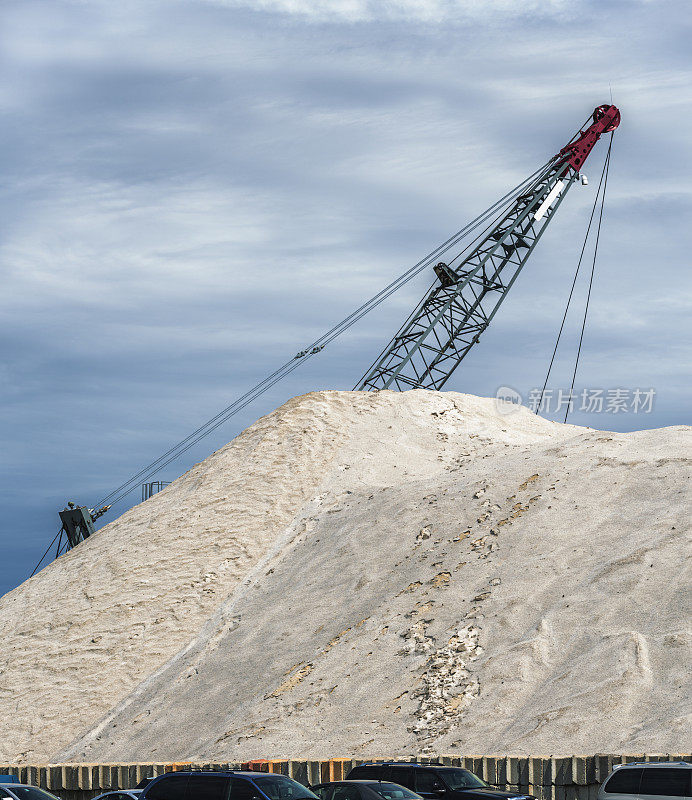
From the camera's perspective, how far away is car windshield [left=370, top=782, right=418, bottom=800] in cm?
1759

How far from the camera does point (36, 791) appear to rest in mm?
19016

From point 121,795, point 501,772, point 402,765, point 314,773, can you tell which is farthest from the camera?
point 314,773

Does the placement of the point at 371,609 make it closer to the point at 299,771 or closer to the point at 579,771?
the point at 299,771

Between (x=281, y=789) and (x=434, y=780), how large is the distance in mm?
3297

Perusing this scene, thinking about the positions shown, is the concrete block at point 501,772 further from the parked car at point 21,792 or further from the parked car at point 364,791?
the parked car at point 21,792

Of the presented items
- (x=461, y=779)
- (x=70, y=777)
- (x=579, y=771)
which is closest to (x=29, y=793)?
(x=70, y=777)

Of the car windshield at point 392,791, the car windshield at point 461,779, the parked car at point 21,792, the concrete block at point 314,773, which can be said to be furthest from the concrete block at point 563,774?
the parked car at point 21,792

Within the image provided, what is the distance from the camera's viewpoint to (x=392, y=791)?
17750 millimetres

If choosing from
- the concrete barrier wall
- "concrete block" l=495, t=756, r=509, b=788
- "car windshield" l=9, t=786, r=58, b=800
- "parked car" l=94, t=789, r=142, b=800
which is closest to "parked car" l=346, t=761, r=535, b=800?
"concrete block" l=495, t=756, r=509, b=788

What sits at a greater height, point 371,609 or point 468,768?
point 371,609

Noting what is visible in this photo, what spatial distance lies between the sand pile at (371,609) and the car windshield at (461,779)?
4986 mm

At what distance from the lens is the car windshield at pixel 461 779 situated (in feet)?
61.6

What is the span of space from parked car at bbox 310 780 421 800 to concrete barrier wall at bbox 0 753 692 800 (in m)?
2.36

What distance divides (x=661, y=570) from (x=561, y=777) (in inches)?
451
